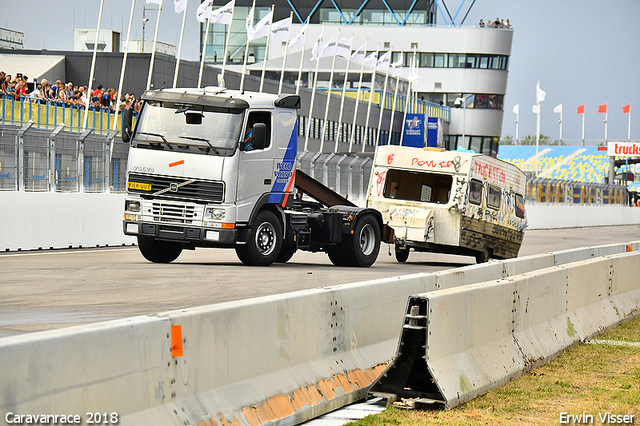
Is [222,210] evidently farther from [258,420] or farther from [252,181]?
[258,420]

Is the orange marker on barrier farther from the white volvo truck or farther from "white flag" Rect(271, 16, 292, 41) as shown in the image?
"white flag" Rect(271, 16, 292, 41)

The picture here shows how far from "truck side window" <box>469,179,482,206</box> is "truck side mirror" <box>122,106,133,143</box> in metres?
7.81

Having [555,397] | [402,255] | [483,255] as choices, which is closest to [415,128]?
[402,255]

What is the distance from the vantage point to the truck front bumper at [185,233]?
1698 centimetres

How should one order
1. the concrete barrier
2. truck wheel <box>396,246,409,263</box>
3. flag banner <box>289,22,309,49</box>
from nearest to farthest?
the concrete barrier, truck wheel <box>396,246,409,263</box>, flag banner <box>289,22,309,49</box>

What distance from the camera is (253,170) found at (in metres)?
17.3

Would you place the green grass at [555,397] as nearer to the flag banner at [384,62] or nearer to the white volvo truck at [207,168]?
the white volvo truck at [207,168]

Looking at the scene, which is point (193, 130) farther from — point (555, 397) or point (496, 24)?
point (496, 24)

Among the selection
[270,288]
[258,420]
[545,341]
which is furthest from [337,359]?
→ [270,288]

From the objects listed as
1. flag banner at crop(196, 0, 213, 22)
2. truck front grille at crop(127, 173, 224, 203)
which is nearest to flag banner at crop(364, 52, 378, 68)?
flag banner at crop(196, 0, 213, 22)

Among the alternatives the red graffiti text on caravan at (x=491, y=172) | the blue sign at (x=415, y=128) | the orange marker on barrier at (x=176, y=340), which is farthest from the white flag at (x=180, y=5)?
the blue sign at (x=415, y=128)

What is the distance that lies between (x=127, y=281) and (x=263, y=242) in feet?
12.2

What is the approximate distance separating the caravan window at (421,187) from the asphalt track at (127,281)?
1554 mm

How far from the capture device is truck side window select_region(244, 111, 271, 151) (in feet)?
56.3
